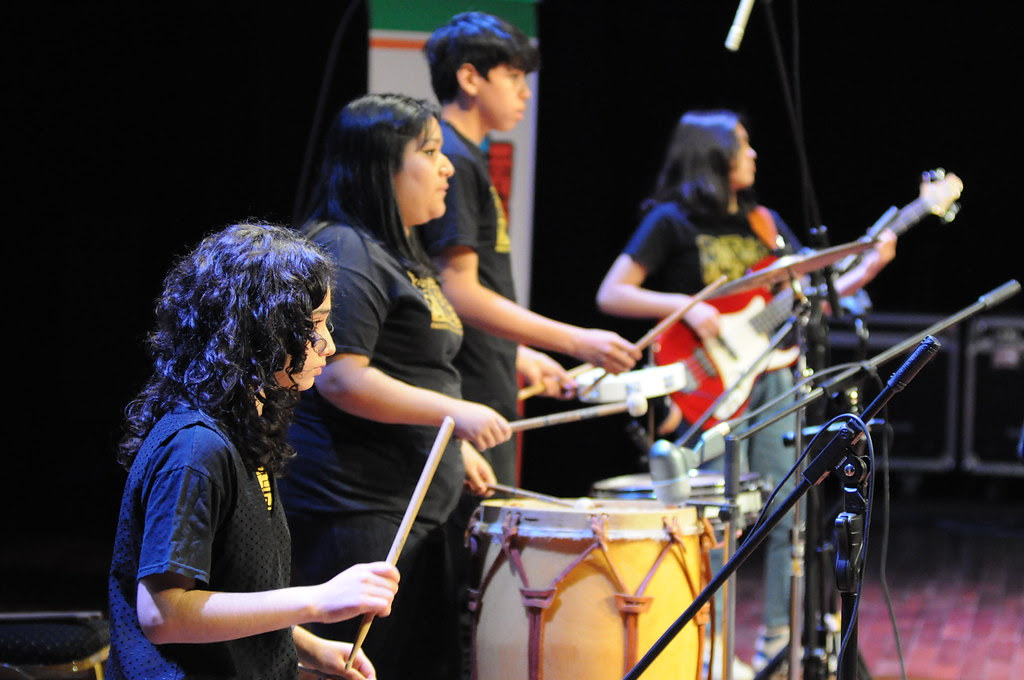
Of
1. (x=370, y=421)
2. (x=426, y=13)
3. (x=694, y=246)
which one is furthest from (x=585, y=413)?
(x=426, y=13)

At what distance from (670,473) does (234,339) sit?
3.82 ft

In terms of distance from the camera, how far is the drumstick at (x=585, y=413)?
258cm

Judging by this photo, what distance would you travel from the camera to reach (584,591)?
7.84ft

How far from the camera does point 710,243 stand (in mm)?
3869

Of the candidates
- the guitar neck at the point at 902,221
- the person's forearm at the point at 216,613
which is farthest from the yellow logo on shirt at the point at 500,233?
the person's forearm at the point at 216,613

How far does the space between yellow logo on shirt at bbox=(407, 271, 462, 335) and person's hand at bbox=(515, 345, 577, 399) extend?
1.72ft

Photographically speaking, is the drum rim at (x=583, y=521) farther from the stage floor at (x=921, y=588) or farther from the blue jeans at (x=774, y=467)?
the stage floor at (x=921, y=588)

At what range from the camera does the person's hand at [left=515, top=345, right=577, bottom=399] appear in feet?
10.1

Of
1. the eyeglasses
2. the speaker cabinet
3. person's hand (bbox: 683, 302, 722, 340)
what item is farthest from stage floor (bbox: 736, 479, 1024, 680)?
the eyeglasses

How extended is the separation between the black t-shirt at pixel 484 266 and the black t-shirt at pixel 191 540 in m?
1.21

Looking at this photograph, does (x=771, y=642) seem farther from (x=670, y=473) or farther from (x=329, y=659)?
(x=329, y=659)

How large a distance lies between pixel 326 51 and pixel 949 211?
110 inches

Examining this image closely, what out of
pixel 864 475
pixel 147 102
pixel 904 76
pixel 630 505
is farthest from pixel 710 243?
pixel 904 76

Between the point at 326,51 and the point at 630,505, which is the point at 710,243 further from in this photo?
the point at 326,51
